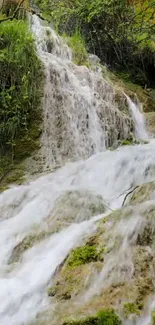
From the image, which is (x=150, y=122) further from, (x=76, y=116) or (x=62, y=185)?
(x=62, y=185)

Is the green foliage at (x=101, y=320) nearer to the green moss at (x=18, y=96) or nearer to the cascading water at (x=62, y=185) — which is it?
the cascading water at (x=62, y=185)

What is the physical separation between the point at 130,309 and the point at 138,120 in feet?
18.4

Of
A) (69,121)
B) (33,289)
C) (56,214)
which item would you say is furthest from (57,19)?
(33,289)

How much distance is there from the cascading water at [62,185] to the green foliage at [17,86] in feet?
0.76

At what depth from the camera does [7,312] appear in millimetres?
2701

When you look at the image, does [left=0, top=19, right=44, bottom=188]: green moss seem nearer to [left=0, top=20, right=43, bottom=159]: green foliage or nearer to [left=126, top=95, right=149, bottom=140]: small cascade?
[left=0, top=20, right=43, bottom=159]: green foliage

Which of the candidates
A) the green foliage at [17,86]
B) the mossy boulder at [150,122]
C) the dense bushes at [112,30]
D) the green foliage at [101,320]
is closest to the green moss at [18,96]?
the green foliage at [17,86]

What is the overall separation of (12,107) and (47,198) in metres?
2.17

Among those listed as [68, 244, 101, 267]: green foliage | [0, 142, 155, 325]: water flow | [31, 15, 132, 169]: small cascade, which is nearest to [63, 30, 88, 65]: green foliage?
[31, 15, 132, 169]: small cascade

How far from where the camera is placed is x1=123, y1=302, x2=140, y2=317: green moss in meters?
2.41

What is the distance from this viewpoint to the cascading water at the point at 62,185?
3027 millimetres

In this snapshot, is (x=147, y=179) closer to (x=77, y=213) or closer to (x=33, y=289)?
(x=77, y=213)

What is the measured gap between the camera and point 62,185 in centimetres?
531

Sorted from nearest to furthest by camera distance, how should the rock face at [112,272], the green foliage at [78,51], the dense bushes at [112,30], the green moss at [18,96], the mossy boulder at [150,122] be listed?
the rock face at [112,272] → the green moss at [18,96] → the mossy boulder at [150,122] → the green foliage at [78,51] → the dense bushes at [112,30]
